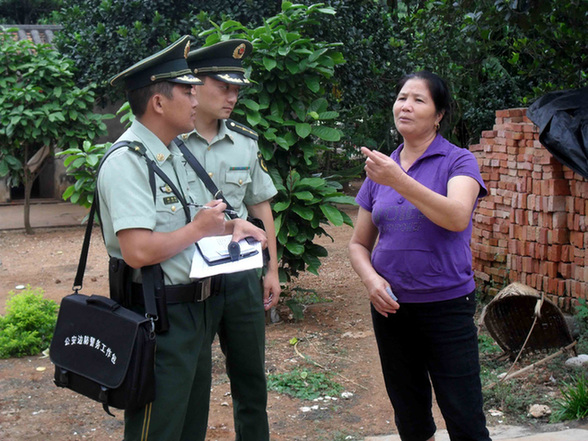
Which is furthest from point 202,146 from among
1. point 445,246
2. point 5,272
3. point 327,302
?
point 5,272

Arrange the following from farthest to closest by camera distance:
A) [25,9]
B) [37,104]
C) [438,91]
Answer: [25,9], [37,104], [438,91]

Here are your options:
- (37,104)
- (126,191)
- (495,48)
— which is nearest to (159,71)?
(126,191)

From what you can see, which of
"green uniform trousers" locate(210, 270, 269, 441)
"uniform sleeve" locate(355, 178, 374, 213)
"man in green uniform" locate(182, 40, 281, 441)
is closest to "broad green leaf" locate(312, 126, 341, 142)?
"man in green uniform" locate(182, 40, 281, 441)

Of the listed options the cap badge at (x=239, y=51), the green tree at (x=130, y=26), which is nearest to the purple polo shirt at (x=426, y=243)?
the cap badge at (x=239, y=51)

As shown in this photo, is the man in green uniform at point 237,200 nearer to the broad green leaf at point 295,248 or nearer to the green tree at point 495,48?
the broad green leaf at point 295,248

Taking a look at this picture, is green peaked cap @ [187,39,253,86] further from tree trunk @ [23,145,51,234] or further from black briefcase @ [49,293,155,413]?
tree trunk @ [23,145,51,234]

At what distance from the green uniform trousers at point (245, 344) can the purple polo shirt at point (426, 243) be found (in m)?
0.55

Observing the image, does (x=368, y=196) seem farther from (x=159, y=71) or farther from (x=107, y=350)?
(x=107, y=350)

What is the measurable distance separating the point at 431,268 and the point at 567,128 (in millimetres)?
3346

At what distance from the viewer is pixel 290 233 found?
5.51 m

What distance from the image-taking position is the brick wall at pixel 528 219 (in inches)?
221

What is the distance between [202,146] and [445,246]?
4.02 ft

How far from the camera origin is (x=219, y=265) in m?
2.48

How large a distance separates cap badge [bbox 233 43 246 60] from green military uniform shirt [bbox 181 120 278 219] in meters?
0.33
